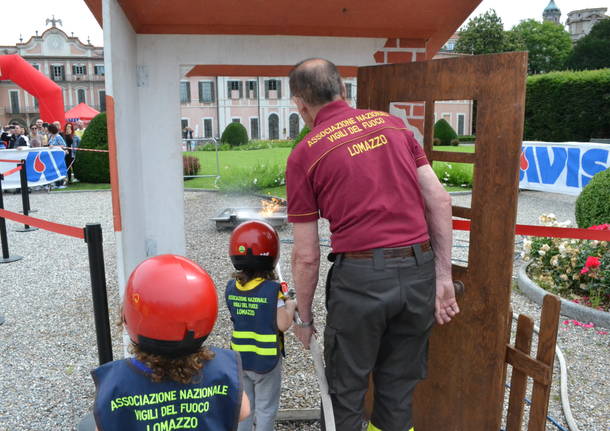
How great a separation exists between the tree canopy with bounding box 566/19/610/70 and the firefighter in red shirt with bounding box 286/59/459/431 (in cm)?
5773

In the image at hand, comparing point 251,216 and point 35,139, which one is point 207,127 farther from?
point 251,216

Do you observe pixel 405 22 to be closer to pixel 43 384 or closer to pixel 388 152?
pixel 388 152


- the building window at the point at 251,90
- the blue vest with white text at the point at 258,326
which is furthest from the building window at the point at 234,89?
the blue vest with white text at the point at 258,326

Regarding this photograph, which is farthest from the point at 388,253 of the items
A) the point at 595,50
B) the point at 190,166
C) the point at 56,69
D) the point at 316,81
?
the point at 56,69

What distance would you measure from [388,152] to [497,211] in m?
0.71

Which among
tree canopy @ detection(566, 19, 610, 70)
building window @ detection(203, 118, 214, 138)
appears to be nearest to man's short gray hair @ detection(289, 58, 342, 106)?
building window @ detection(203, 118, 214, 138)

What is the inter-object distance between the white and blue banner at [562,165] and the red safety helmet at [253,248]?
9123 millimetres

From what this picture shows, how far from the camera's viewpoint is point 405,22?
3.80 m

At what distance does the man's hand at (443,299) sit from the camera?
2.28 metres

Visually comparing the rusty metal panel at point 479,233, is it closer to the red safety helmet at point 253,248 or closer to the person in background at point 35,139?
the red safety helmet at point 253,248

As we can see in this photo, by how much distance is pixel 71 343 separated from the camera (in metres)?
4.72

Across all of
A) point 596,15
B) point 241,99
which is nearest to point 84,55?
point 241,99

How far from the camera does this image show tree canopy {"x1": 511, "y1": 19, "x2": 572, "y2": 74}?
2512 inches

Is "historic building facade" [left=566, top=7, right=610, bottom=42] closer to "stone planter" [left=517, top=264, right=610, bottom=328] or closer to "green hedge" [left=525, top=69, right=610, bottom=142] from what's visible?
"green hedge" [left=525, top=69, right=610, bottom=142]
